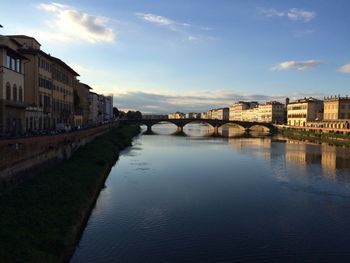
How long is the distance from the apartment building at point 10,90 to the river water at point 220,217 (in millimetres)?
8664

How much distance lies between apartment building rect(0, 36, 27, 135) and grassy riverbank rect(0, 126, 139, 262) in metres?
7.14

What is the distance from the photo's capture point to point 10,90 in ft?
98.8

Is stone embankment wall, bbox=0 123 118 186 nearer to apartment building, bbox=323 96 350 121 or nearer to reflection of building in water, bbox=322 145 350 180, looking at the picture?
reflection of building in water, bbox=322 145 350 180

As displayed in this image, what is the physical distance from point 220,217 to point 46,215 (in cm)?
835

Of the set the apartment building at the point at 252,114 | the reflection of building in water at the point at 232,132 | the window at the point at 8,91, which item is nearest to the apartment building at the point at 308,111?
the reflection of building in water at the point at 232,132

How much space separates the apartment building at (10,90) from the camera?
2810 cm

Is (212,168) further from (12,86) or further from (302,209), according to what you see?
(12,86)

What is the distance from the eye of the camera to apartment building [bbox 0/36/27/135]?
28.1 metres

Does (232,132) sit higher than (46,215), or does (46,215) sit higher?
(46,215)

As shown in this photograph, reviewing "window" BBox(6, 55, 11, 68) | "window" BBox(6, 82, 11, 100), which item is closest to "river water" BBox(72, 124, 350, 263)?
"window" BBox(6, 82, 11, 100)

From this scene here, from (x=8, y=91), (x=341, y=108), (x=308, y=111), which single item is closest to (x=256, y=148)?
(x=8, y=91)

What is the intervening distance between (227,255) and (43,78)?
32.3 metres

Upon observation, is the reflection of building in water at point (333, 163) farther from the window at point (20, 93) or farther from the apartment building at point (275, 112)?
the apartment building at point (275, 112)

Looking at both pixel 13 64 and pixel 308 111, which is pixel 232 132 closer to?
pixel 308 111
